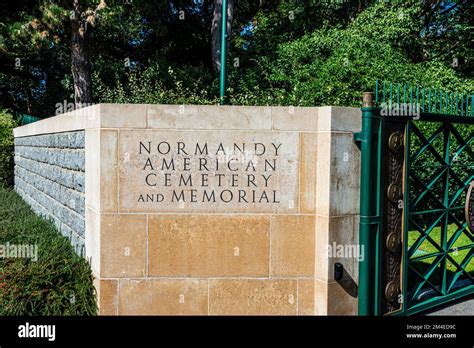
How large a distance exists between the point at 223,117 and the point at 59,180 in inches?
131

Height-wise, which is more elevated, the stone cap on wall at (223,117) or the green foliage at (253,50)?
the green foliage at (253,50)

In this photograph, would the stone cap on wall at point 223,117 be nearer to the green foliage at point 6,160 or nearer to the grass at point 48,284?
the grass at point 48,284

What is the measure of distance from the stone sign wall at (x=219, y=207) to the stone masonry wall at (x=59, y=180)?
3.18 ft

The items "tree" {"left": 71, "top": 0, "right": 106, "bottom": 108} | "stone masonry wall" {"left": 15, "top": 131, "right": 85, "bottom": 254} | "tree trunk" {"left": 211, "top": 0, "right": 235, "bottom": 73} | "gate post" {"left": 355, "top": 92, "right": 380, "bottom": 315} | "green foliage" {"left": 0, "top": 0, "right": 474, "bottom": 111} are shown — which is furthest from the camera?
"tree trunk" {"left": 211, "top": 0, "right": 235, "bottom": 73}

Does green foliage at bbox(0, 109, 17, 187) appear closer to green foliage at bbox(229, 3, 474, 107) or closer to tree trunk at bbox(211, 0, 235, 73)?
green foliage at bbox(229, 3, 474, 107)

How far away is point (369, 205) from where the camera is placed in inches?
205

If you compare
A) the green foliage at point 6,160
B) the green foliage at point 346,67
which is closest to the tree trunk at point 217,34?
the green foliage at point 346,67

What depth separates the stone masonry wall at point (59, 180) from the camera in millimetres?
6082

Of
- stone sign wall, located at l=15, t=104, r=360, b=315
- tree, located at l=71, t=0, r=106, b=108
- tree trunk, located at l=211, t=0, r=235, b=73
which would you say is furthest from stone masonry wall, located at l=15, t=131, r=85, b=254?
tree trunk, located at l=211, t=0, r=235, b=73

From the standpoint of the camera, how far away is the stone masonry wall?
608 cm

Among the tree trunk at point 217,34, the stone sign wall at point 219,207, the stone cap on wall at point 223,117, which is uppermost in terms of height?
the tree trunk at point 217,34

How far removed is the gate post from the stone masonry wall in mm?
3014

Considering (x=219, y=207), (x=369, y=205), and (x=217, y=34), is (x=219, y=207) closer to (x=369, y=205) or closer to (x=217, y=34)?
(x=369, y=205)

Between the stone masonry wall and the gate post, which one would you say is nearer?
the gate post
